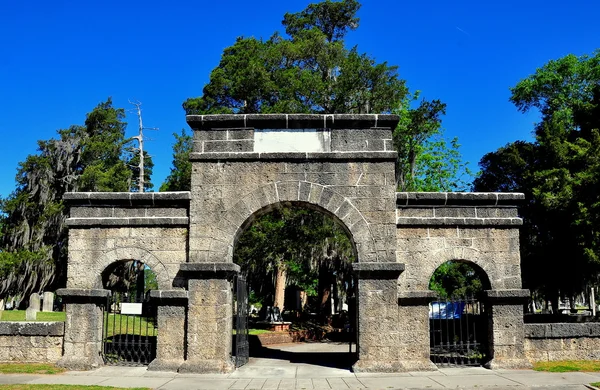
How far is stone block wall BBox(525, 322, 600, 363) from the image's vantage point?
33.5 feet

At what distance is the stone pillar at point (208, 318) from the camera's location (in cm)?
960

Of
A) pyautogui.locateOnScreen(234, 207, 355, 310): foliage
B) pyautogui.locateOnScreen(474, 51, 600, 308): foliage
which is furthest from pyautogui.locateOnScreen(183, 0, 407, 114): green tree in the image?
pyautogui.locateOnScreen(474, 51, 600, 308): foliage

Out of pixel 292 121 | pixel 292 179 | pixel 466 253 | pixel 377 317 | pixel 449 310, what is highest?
pixel 292 121

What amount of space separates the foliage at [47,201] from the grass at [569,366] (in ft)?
71.9

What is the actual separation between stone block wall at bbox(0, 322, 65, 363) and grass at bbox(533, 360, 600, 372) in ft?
31.1

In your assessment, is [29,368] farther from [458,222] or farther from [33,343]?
[458,222]

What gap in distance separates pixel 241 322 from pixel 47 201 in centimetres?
2036

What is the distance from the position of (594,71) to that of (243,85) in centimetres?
1788

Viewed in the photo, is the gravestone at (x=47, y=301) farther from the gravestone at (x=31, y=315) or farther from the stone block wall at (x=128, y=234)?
the stone block wall at (x=128, y=234)

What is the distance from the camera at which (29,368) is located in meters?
9.59

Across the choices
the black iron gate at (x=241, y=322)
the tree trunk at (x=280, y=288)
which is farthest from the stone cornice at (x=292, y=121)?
the tree trunk at (x=280, y=288)

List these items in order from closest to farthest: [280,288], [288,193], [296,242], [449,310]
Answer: [288,193], [449,310], [296,242], [280,288]

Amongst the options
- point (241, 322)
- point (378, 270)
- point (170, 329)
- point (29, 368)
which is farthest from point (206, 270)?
point (29, 368)

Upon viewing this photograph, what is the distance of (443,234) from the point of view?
33.8ft
